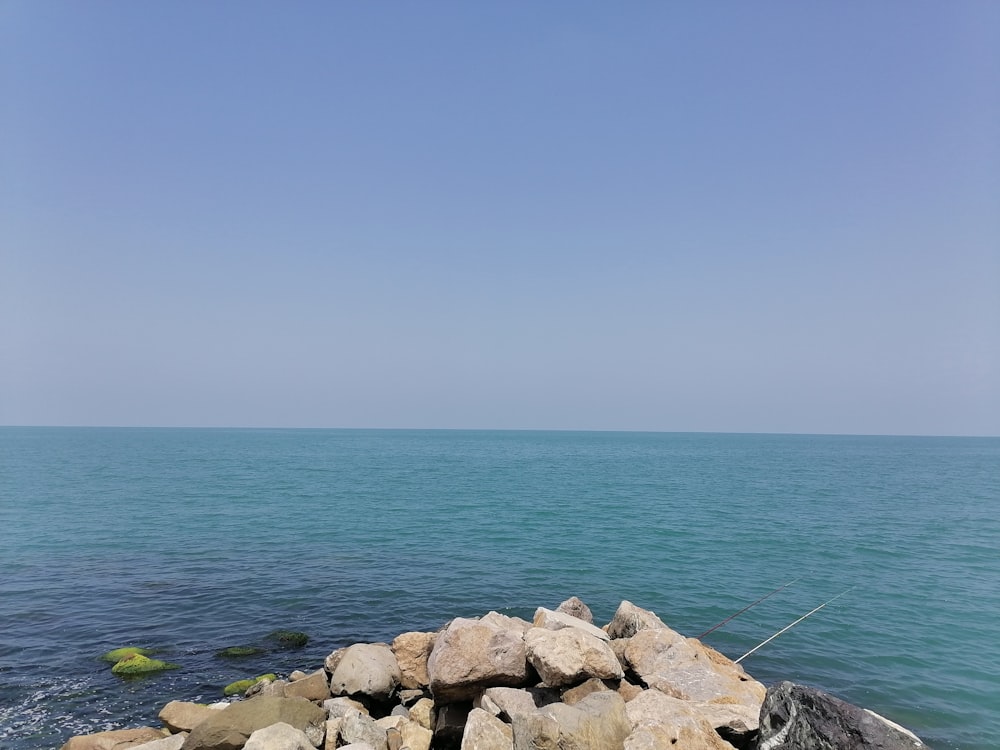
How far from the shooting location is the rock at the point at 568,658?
1045cm

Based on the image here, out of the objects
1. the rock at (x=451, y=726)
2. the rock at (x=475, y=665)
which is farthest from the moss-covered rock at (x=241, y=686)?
the rock at (x=475, y=665)

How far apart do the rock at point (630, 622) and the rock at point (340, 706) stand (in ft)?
21.5

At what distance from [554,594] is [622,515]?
2232 cm

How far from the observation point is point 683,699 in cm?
1070

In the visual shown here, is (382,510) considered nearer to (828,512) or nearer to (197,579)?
(197,579)

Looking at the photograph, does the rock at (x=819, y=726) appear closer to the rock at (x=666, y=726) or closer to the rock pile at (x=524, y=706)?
the rock pile at (x=524, y=706)

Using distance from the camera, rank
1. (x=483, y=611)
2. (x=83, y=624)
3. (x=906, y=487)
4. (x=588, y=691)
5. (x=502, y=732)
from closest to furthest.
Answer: (x=502, y=732) < (x=588, y=691) < (x=83, y=624) < (x=483, y=611) < (x=906, y=487)

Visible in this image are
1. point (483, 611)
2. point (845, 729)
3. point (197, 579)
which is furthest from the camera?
point (197, 579)

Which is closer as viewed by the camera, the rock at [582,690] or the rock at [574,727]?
the rock at [574,727]

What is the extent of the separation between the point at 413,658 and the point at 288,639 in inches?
304

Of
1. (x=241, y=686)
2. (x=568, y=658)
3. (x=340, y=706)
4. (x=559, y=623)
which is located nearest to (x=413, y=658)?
(x=340, y=706)

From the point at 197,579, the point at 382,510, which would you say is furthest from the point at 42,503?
the point at 197,579

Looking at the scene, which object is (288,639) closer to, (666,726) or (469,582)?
(469,582)

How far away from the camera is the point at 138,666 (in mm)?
16672
